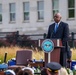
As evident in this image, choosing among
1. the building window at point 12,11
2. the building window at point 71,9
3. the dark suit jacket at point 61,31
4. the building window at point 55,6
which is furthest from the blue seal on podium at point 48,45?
the building window at point 12,11

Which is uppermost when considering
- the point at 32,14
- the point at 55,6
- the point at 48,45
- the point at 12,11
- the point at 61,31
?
the point at 55,6

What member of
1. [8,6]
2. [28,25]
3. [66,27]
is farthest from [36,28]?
[66,27]

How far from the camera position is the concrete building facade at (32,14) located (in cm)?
4403

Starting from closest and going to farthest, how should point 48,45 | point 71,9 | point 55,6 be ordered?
point 48,45 → point 71,9 → point 55,6

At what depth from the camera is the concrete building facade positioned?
144 feet

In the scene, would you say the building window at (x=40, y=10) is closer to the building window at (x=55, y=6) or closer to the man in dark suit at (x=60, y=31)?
the building window at (x=55, y=6)

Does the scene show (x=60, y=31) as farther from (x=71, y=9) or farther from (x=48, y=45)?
(x=71, y=9)

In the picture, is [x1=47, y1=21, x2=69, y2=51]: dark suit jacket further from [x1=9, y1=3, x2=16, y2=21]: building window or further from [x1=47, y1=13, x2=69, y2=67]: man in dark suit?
[x1=9, y1=3, x2=16, y2=21]: building window

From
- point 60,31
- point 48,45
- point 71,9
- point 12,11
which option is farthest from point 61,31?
point 12,11

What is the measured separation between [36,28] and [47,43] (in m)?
32.7

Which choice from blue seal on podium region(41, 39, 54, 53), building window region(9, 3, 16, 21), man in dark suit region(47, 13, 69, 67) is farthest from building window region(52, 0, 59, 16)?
blue seal on podium region(41, 39, 54, 53)

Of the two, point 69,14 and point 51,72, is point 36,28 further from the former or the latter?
point 51,72

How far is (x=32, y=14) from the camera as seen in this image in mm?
45719

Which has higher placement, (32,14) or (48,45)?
(32,14)
